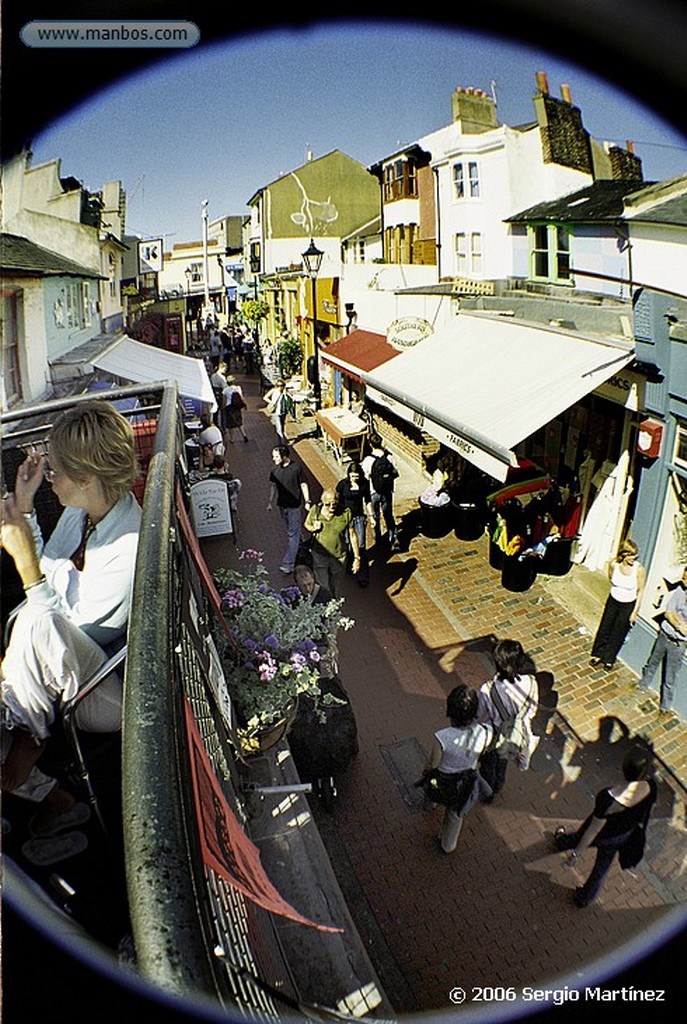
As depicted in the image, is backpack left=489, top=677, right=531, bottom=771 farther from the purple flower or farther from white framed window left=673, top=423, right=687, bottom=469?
white framed window left=673, top=423, right=687, bottom=469

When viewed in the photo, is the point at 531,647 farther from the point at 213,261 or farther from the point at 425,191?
the point at 213,261

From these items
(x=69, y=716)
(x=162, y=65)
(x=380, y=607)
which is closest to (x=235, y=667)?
(x=69, y=716)

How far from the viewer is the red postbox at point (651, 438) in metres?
5.32

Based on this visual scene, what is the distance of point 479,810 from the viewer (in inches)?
160

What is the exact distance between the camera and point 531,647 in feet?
19.5

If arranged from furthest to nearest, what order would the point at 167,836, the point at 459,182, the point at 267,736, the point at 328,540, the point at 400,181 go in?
the point at 400,181, the point at 459,182, the point at 328,540, the point at 267,736, the point at 167,836

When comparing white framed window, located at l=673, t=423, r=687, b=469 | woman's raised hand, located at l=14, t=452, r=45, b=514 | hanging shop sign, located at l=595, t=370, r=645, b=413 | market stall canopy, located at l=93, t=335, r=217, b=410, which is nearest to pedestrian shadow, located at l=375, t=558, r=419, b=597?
hanging shop sign, located at l=595, t=370, r=645, b=413

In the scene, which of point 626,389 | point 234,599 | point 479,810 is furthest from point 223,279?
point 234,599

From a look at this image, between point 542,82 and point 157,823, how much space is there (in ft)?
6.39

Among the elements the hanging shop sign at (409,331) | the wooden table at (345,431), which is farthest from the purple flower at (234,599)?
the wooden table at (345,431)

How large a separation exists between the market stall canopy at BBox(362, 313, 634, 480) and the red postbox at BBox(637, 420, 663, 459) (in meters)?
0.53

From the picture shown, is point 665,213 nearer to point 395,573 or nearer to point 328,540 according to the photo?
point 328,540

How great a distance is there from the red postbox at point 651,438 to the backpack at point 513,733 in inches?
98.2

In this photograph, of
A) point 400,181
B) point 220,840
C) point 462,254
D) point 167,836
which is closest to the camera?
point 167,836
